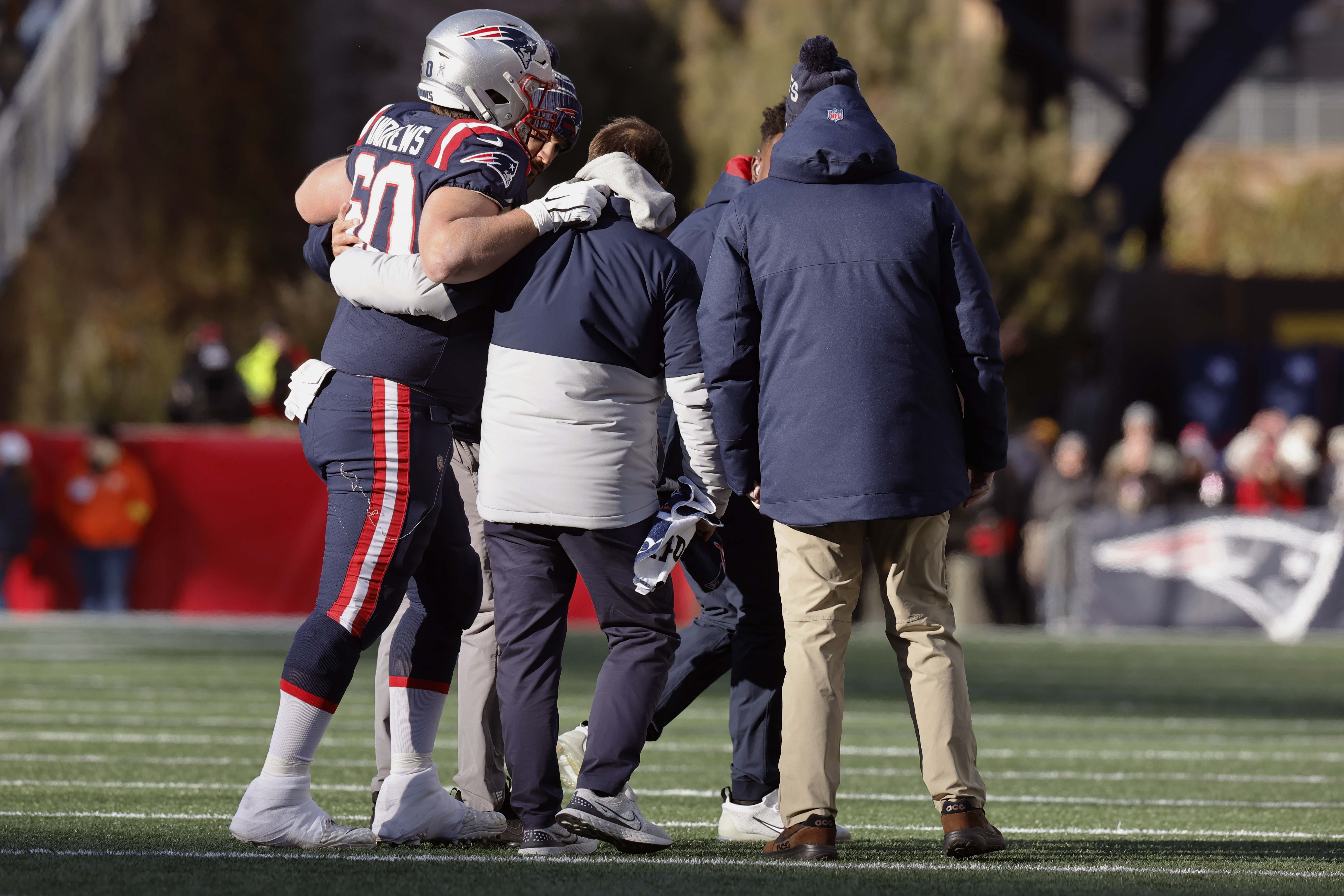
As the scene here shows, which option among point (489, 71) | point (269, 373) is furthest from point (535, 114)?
point (269, 373)

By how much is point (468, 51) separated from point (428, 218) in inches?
21.5

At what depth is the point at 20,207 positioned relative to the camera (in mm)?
24422

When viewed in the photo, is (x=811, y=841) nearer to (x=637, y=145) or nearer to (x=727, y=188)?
(x=637, y=145)

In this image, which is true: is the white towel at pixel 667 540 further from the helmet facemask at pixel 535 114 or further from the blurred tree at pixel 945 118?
the blurred tree at pixel 945 118

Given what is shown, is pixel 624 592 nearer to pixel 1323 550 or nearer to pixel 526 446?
pixel 526 446

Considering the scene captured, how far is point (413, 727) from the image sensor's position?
566cm

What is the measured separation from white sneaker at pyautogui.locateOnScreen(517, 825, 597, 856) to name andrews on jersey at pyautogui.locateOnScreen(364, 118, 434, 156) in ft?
5.84

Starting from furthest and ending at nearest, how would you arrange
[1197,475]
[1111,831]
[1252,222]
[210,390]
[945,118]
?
[1252,222]
[945,118]
[1197,475]
[210,390]
[1111,831]

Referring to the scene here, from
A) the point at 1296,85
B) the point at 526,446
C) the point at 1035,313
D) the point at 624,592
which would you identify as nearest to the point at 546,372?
the point at 526,446

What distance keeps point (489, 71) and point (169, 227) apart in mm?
23885

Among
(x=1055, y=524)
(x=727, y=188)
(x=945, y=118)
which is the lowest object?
(x=1055, y=524)

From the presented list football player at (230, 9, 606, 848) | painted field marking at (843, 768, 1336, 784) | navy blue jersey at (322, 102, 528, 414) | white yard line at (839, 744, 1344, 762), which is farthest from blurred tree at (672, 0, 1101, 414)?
navy blue jersey at (322, 102, 528, 414)

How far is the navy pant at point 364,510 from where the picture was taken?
17.6ft

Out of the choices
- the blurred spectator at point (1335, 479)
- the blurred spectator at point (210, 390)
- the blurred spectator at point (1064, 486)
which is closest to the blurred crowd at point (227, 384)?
the blurred spectator at point (210, 390)
